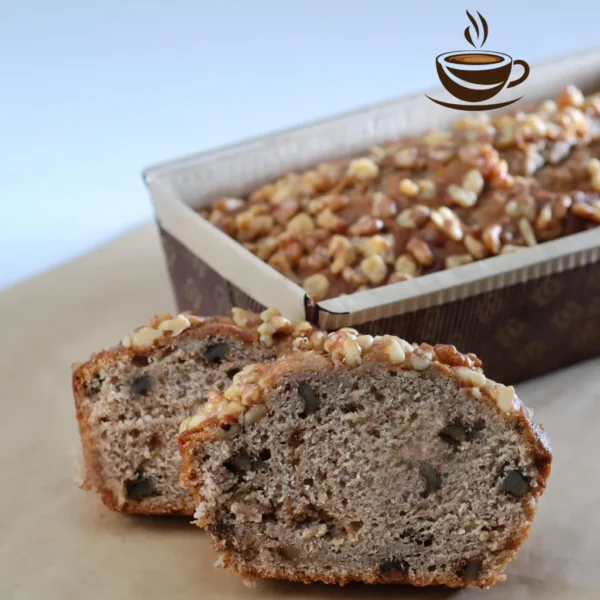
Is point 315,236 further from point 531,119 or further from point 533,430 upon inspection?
point 533,430

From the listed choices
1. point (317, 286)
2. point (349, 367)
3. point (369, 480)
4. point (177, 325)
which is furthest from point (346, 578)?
point (317, 286)

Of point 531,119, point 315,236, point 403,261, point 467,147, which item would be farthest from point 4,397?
point 531,119

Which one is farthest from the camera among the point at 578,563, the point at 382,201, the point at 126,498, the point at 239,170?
the point at 239,170

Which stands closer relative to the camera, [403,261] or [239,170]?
[403,261]

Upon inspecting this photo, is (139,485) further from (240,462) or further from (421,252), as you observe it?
(421,252)

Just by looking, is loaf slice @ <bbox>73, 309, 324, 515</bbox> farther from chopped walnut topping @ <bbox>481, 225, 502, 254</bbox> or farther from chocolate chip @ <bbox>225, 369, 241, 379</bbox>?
chopped walnut topping @ <bbox>481, 225, 502, 254</bbox>

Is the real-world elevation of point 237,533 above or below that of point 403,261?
below

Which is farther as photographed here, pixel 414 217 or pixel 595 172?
pixel 595 172
